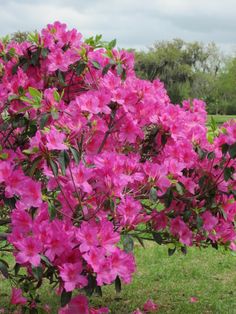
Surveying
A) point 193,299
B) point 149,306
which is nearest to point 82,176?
point 149,306

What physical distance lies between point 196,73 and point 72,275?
57.3 metres

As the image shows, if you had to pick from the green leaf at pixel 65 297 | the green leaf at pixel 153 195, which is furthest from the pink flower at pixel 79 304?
the green leaf at pixel 153 195

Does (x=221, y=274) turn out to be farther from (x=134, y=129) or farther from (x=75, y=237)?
(x=75, y=237)

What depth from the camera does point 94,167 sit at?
2.01m

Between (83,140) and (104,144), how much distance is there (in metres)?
0.21

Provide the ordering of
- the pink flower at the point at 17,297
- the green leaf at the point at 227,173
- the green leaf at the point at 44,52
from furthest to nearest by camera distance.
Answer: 1. the pink flower at the point at 17,297
2. the green leaf at the point at 44,52
3. the green leaf at the point at 227,173

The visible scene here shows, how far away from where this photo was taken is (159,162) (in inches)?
97.0

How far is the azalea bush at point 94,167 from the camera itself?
1.95 metres

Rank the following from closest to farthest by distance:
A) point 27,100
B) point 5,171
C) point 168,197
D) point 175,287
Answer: point 5,171 → point 27,100 → point 168,197 → point 175,287

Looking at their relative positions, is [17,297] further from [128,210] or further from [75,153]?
[75,153]

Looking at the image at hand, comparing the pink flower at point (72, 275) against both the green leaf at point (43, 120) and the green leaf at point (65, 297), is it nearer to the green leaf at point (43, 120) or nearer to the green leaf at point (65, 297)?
the green leaf at point (65, 297)

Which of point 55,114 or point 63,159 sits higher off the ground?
point 55,114

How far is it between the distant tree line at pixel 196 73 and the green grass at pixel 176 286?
140ft

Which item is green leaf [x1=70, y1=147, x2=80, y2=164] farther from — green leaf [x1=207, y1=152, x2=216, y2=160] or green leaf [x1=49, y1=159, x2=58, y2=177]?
green leaf [x1=207, y1=152, x2=216, y2=160]
